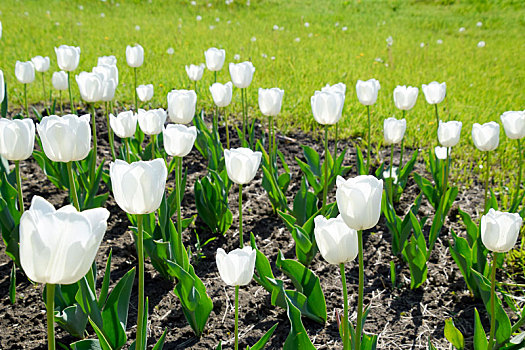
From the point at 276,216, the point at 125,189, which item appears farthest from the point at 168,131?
the point at 276,216

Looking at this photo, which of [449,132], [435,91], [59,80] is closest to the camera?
[449,132]

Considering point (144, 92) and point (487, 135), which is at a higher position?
point (144, 92)

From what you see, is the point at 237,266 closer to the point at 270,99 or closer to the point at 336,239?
the point at 336,239

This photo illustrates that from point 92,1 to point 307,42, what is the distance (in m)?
4.87

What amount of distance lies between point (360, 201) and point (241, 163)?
65 centimetres

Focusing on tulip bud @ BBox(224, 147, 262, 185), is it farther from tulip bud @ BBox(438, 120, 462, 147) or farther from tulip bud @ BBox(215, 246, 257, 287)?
tulip bud @ BBox(438, 120, 462, 147)

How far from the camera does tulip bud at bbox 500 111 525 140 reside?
2188mm

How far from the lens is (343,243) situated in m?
1.36

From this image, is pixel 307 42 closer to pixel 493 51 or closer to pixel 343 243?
pixel 493 51

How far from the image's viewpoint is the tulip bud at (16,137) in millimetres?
1632

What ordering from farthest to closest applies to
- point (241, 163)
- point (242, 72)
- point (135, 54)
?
point (135, 54)
point (242, 72)
point (241, 163)

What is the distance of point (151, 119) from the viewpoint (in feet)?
7.09

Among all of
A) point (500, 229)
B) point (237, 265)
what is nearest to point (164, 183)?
point (237, 265)

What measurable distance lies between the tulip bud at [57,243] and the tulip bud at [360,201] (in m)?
0.56
